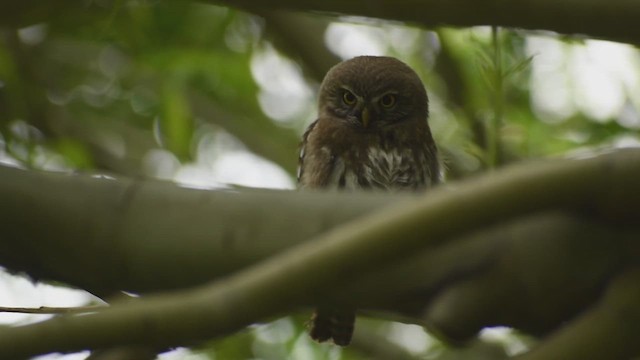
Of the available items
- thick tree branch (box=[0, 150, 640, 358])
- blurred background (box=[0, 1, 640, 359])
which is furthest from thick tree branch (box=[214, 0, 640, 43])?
blurred background (box=[0, 1, 640, 359])

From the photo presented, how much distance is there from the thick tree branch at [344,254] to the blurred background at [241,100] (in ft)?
6.62

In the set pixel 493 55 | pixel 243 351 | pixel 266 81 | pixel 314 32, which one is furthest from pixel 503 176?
pixel 266 81

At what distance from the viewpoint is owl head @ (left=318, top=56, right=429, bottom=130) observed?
4906 mm

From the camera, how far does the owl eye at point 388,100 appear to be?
5039mm

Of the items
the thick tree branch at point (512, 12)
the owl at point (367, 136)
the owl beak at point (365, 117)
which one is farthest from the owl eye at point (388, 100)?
the thick tree branch at point (512, 12)

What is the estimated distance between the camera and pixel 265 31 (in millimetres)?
5164

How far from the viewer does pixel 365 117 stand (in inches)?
191

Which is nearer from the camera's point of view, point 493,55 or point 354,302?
point 354,302

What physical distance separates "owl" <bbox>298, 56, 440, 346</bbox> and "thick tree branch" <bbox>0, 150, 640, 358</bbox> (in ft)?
7.12

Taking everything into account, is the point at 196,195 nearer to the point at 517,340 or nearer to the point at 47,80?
the point at 517,340

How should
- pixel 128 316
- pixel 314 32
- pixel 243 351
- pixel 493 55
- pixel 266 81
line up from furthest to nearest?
pixel 266 81 < pixel 314 32 < pixel 243 351 < pixel 493 55 < pixel 128 316

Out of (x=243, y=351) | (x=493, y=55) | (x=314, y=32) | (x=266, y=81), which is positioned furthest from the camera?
(x=266, y=81)

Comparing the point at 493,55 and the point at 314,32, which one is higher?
the point at 314,32

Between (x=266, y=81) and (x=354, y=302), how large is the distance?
3718 millimetres
